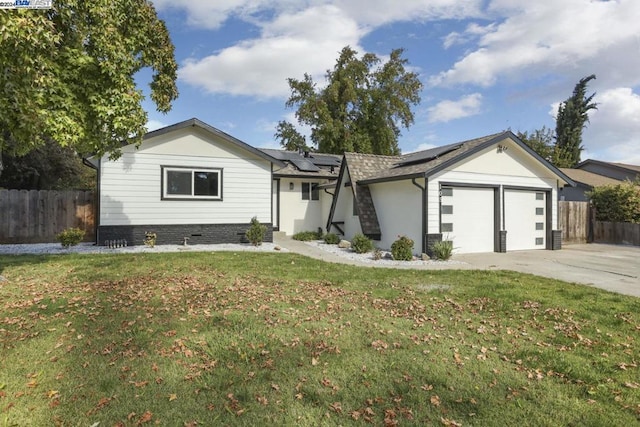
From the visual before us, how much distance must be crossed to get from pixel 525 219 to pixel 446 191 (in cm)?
402

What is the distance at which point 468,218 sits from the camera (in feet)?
41.8

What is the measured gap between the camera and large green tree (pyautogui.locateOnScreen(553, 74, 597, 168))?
35688 millimetres

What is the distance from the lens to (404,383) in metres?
3.38

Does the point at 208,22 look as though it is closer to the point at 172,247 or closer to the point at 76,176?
the point at 172,247

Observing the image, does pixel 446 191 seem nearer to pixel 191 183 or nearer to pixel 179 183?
pixel 191 183

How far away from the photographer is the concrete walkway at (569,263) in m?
8.12

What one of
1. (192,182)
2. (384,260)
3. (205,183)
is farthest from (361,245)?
(192,182)

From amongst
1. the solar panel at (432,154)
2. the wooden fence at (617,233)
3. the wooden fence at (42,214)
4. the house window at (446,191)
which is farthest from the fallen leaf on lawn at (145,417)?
the wooden fence at (617,233)

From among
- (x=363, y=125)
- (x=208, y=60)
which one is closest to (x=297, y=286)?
(x=208, y=60)

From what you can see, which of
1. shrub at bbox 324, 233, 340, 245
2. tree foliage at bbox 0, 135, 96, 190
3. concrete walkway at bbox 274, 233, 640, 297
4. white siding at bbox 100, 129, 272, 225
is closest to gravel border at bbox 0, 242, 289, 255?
white siding at bbox 100, 129, 272, 225

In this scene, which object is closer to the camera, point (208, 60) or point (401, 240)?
point (401, 240)

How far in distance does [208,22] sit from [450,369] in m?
12.8

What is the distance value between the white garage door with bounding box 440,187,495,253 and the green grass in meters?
5.29

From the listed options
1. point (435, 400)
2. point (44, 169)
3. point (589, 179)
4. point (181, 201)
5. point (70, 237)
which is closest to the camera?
point (435, 400)
